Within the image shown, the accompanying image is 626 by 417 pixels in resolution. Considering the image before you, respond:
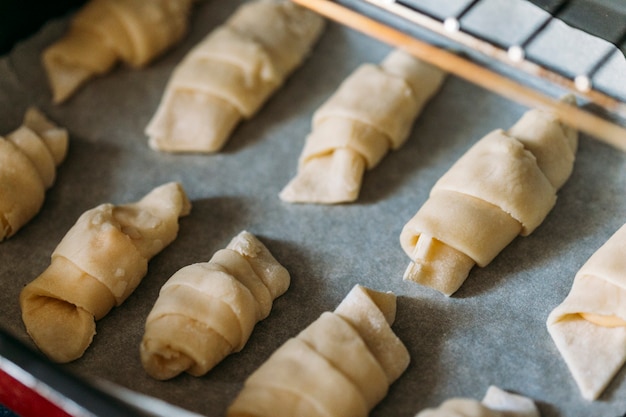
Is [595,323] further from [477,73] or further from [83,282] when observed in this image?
[83,282]

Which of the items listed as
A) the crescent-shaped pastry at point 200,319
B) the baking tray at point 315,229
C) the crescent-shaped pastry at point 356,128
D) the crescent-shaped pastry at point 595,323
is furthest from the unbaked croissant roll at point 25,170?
the crescent-shaped pastry at point 595,323

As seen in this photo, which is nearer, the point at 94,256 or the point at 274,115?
the point at 94,256

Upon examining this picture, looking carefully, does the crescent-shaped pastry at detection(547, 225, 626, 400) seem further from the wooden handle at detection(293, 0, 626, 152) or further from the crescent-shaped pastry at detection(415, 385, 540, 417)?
the wooden handle at detection(293, 0, 626, 152)

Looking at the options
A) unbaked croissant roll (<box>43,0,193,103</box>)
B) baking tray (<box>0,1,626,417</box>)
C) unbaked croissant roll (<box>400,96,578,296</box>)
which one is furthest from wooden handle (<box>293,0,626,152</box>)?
unbaked croissant roll (<box>43,0,193,103</box>)

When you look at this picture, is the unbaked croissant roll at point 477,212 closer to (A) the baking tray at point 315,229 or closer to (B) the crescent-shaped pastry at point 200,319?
(A) the baking tray at point 315,229

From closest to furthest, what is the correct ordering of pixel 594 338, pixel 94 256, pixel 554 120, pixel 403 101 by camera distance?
pixel 594 338 < pixel 94 256 < pixel 554 120 < pixel 403 101

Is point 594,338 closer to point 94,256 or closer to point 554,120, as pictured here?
point 554,120

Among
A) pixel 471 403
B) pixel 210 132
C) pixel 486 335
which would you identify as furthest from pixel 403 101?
pixel 471 403
